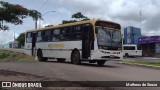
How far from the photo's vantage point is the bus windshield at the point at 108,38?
25.0m

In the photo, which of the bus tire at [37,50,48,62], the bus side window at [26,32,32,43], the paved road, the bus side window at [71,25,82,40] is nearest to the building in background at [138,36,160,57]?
the bus side window at [26,32,32,43]

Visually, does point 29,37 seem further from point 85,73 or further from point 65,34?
point 85,73

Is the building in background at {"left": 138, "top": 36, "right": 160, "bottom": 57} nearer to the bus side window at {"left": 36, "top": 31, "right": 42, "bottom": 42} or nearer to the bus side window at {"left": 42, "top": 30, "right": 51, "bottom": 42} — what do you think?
the bus side window at {"left": 36, "top": 31, "right": 42, "bottom": 42}

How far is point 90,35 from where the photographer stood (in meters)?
25.4

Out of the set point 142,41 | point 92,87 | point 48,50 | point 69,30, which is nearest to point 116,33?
point 69,30

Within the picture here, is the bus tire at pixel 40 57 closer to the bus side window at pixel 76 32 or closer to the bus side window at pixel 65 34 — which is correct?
the bus side window at pixel 65 34

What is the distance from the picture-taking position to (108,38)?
82.8 feet

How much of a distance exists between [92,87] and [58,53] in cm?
1789

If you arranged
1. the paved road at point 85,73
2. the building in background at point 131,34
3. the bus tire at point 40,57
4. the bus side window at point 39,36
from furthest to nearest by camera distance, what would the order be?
the building in background at point 131,34
the bus side window at point 39,36
the bus tire at point 40,57
the paved road at point 85,73

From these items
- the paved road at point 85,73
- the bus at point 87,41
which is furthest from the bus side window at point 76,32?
the paved road at point 85,73

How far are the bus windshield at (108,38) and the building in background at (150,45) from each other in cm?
4006

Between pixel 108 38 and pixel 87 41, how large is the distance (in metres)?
1.58

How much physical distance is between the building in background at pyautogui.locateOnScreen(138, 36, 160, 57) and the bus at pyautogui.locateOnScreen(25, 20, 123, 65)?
3767 cm

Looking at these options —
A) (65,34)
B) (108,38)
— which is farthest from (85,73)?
(65,34)
